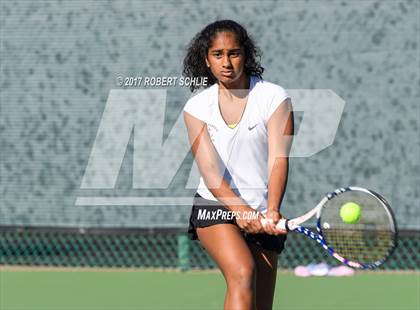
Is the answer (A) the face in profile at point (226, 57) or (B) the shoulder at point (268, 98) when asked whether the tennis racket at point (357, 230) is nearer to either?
(B) the shoulder at point (268, 98)

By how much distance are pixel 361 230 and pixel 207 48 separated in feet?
3.95

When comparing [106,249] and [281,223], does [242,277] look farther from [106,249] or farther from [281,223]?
[106,249]

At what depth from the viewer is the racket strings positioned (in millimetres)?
5102

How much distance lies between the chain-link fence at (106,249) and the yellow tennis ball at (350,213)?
13.0 feet

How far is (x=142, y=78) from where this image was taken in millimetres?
9289

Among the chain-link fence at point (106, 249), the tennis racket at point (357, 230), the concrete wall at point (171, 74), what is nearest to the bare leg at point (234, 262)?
the tennis racket at point (357, 230)

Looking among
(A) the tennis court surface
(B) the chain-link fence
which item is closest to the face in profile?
(A) the tennis court surface

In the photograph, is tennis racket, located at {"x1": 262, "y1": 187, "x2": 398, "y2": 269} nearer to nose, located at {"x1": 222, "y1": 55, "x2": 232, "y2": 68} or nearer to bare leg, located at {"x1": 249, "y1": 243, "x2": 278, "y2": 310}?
bare leg, located at {"x1": 249, "y1": 243, "x2": 278, "y2": 310}

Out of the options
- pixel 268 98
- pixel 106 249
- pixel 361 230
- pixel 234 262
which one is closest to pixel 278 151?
pixel 268 98

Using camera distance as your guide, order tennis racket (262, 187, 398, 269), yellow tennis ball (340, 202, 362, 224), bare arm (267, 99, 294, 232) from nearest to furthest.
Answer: bare arm (267, 99, 294, 232) < tennis racket (262, 187, 398, 269) < yellow tennis ball (340, 202, 362, 224)

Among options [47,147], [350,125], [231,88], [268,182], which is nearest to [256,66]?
[231,88]

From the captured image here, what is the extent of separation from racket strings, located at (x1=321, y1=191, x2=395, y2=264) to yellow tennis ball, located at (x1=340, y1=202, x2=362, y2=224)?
0.02 m

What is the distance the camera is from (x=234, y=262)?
15.6 feet

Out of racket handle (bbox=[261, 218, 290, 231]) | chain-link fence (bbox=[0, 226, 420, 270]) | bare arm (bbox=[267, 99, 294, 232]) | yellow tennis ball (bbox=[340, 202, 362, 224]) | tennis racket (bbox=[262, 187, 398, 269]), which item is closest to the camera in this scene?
racket handle (bbox=[261, 218, 290, 231])
